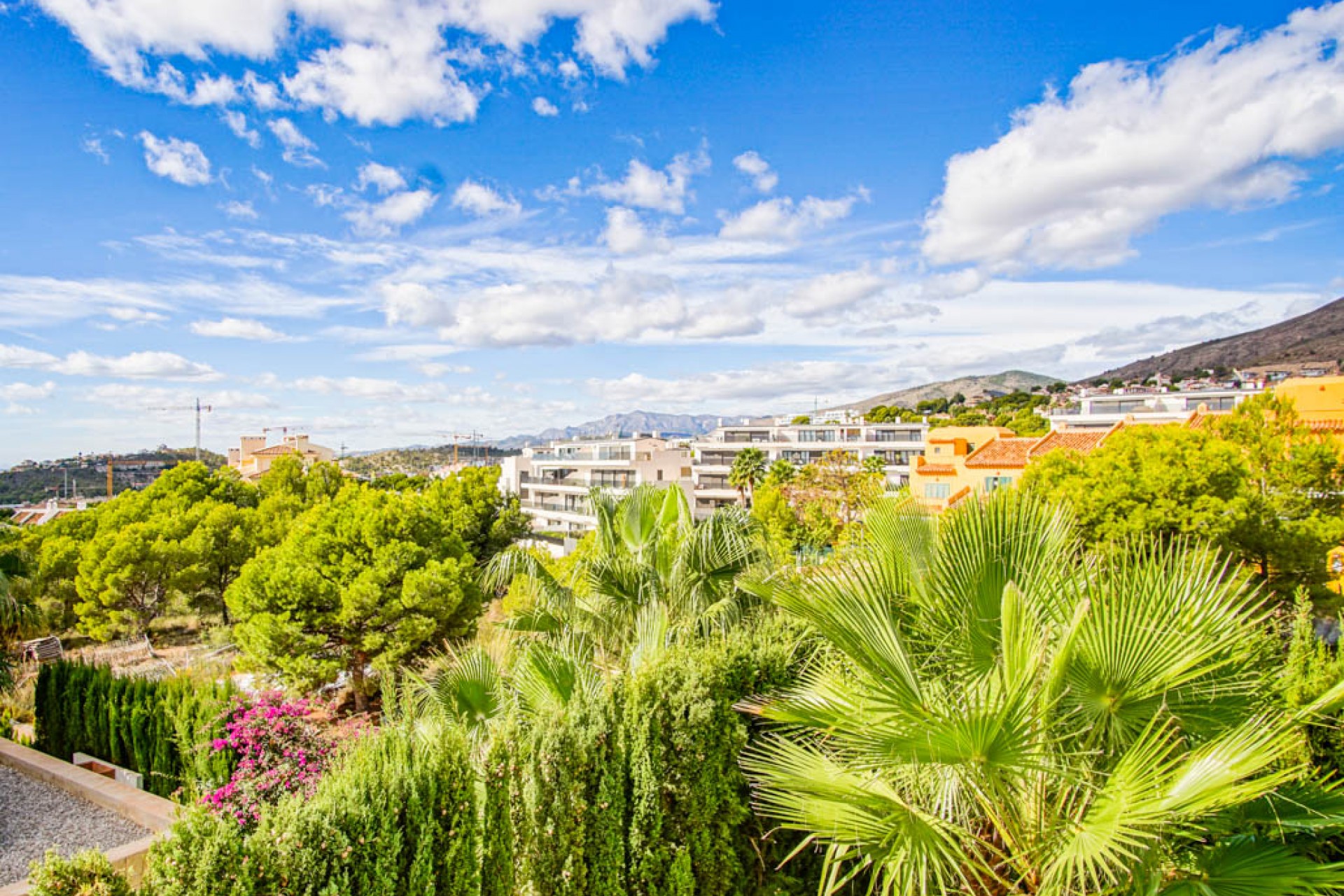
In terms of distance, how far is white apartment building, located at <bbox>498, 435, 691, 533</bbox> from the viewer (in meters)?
50.5

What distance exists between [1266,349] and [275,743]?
141020 mm

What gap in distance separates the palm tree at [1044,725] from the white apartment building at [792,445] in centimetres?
4787

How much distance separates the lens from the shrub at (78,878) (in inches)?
96.3

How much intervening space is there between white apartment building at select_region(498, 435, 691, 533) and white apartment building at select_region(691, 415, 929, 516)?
3.24 meters

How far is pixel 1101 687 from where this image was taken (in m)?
3.06

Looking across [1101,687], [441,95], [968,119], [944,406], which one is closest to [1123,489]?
[968,119]

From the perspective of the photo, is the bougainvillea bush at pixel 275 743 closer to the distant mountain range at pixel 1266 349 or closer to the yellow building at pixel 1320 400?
the yellow building at pixel 1320 400

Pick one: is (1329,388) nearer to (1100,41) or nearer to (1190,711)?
(1100,41)

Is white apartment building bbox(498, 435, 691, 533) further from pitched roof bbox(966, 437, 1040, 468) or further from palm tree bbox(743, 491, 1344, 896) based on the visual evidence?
palm tree bbox(743, 491, 1344, 896)

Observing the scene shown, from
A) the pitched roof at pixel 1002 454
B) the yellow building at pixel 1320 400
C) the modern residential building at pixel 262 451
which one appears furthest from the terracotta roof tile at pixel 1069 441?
the modern residential building at pixel 262 451

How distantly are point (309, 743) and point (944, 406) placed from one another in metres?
102

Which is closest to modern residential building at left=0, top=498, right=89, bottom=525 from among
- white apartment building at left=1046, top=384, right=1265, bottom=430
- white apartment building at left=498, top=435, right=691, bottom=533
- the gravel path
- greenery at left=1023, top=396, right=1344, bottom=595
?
white apartment building at left=498, top=435, right=691, bottom=533

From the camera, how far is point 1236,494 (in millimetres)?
13852

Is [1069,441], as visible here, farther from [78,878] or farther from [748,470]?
[78,878]
